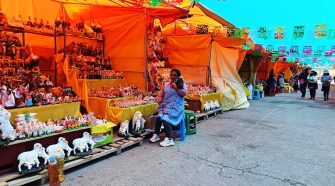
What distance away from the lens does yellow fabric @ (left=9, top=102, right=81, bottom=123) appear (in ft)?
14.5

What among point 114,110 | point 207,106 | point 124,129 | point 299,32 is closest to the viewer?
point 124,129

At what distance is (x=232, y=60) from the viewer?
1119 centimetres

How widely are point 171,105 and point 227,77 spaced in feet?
18.6

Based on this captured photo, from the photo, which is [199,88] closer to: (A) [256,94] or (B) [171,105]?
(B) [171,105]

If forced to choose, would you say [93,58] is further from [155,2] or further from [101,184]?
[101,184]

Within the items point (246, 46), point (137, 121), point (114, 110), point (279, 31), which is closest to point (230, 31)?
point (246, 46)

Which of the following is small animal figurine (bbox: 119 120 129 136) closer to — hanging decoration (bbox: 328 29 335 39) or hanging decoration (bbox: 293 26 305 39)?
hanging decoration (bbox: 293 26 305 39)

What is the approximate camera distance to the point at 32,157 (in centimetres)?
357

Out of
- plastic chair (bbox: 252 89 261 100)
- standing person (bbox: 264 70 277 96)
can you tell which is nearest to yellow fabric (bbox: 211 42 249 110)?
plastic chair (bbox: 252 89 261 100)

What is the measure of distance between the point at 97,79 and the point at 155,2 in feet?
7.92


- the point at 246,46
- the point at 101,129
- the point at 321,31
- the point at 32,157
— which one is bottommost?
the point at 32,157

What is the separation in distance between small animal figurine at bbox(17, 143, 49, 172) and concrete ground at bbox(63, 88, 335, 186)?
0.48m

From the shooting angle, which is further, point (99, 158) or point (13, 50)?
point (13, 50)

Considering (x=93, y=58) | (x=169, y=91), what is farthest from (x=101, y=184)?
(x=93, y=58)
